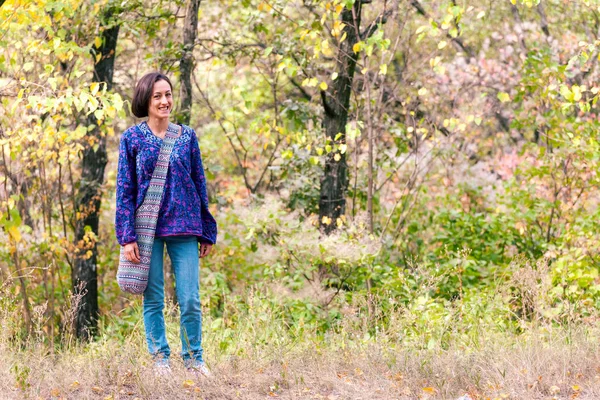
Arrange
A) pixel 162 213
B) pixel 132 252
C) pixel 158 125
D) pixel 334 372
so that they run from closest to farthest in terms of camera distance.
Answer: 1. pixel 132 252
2. pixel 162 213
3. pixel 158 125
4. pixel 334 372

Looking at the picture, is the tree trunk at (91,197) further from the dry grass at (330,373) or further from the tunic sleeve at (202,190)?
the tunic sleeve at (202,190)

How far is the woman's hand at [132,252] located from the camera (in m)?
3.80

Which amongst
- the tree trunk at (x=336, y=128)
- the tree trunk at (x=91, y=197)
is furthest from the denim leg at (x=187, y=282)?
the tree trunk at (x=91, y=197)

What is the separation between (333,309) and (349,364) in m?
1.79

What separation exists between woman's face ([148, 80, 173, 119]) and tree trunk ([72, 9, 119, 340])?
3.20 meters

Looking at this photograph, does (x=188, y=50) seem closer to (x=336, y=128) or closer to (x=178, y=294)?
(x=336, y=128)

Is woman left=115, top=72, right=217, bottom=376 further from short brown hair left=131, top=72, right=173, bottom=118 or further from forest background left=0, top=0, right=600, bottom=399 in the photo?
forest background left=0, top=0, right=600, bottom=399

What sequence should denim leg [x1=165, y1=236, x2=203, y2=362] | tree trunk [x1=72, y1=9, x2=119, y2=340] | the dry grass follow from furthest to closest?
tree trunk [x1=72, y1=9, x2=119, y2=340] → denim leg [x1=165, y1=236, x2=203, y2=362] → the dry grass

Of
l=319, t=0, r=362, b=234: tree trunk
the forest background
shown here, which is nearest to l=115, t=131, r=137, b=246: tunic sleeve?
the forest background

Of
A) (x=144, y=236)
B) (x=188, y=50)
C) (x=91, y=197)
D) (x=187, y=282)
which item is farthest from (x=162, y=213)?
(x=91, y=197)

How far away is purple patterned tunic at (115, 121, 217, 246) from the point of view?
3.86m

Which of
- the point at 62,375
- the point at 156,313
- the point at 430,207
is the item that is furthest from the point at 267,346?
the point at 430,207

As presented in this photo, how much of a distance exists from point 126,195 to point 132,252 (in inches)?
11.9

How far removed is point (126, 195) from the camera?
3.86 meters
